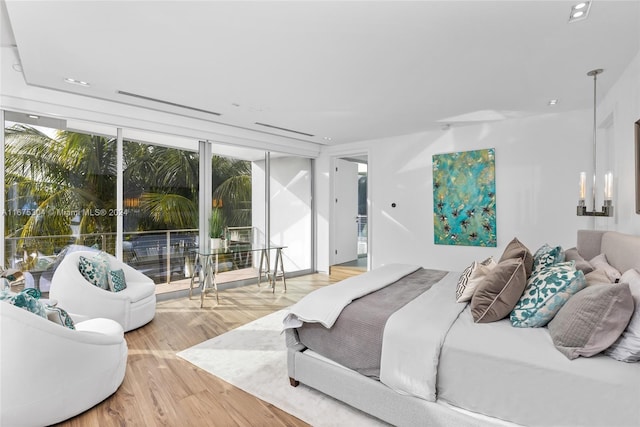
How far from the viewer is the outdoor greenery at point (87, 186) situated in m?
3.45

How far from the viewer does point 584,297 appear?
1577mm

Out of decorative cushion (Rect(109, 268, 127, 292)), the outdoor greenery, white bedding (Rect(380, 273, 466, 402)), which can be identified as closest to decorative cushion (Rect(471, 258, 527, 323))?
white bedding (Rect(380, 273, 466, 402))

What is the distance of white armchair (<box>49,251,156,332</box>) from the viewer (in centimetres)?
316

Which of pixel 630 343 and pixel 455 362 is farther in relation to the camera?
pixel 455 362

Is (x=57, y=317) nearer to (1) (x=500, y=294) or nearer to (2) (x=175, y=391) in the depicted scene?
(2) (x=175, y=391)

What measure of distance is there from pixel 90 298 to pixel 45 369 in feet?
4.68

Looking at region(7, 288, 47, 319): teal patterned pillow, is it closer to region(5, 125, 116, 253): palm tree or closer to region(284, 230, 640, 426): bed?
region(284, 230, 640, 426): bed

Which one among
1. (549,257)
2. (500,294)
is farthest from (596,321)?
(549,257)

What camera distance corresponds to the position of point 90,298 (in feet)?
10.4

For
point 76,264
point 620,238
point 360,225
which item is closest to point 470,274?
A: point 620,238

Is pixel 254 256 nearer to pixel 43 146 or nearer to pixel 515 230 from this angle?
pixel 43 146

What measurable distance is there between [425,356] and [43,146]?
4.29 m

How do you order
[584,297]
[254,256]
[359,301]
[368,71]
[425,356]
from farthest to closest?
[254,256] → [368,71] → [359,301] → [425,356] → [584,297]

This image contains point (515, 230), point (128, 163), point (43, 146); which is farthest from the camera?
point (515, 230)
